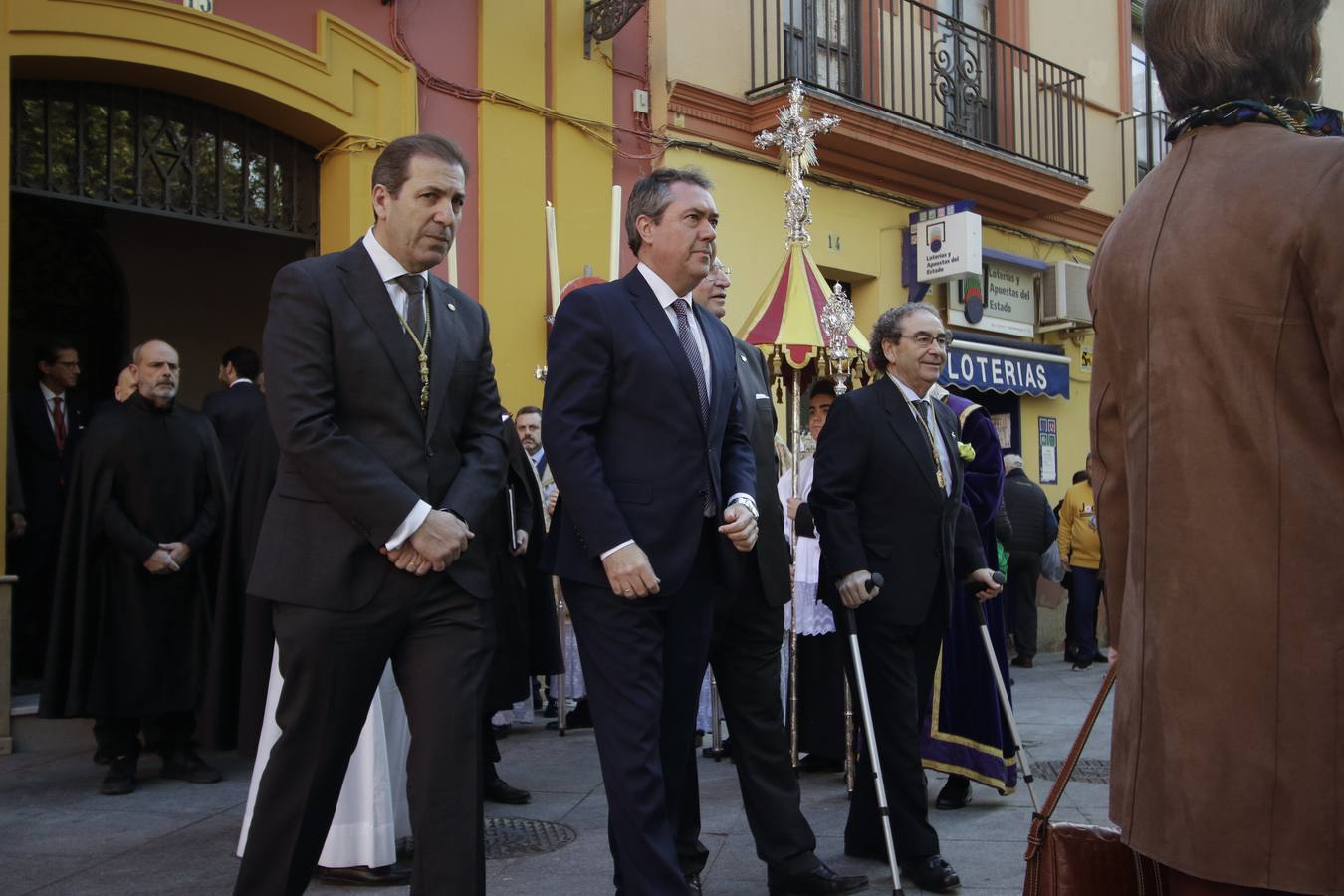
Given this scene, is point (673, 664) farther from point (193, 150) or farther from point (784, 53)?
point (784, 53)

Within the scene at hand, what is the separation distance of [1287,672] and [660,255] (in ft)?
8.10

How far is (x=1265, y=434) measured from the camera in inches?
75.5

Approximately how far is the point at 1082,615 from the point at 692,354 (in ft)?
30.7

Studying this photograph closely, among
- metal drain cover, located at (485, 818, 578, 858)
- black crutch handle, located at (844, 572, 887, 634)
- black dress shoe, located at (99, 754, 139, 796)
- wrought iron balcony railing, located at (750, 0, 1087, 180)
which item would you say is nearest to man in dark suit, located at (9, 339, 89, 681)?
black dress shoe, located at (99, 754, 139, 796)

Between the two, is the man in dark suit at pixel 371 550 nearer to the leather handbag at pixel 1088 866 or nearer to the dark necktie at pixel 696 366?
the dark necktie at pixel 696 366

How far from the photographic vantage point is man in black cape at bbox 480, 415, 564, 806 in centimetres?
582

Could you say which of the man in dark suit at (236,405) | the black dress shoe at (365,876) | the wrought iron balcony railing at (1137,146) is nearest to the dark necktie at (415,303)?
the black dress shoe at (365,876)

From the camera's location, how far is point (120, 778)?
619cm

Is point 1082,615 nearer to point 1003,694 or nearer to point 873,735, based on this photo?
point 1003,694

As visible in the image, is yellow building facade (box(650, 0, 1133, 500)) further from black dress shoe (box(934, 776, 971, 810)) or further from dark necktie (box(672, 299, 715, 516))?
dark necktie (box(672, 299, 715, 516))

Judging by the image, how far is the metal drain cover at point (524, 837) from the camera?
4.93 meters

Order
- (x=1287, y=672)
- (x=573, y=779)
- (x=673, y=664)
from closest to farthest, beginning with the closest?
1. (x=1287, y=672)
2. (x=673, y=664)
3. (x=573, y=779)

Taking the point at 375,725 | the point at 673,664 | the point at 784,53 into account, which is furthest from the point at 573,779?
the point at 784,53

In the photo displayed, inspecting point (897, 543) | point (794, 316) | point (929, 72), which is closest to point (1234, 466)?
point (897, 543)
